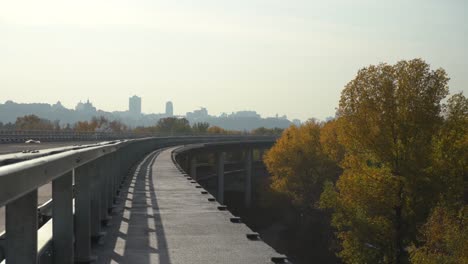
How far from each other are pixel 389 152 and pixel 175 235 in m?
28.3

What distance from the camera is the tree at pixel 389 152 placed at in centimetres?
3438

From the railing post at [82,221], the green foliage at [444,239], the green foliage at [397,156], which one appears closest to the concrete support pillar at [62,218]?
the railing post at [82,221]

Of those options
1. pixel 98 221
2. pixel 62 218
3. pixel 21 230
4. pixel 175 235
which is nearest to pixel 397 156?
pixel 175 235

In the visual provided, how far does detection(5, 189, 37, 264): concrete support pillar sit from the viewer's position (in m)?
3.32

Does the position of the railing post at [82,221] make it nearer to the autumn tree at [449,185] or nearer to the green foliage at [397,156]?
the autumn tree at [449,185]

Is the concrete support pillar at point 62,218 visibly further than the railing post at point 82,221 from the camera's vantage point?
No

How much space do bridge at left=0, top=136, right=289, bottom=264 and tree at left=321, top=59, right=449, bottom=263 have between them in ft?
70.8

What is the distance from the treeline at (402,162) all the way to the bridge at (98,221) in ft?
70.9

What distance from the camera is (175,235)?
849cm

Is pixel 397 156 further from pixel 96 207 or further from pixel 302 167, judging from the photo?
pixel 302 167

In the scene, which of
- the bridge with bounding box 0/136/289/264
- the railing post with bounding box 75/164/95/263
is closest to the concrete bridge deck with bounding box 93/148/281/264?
the bridge with bounding box 0/136/289/264

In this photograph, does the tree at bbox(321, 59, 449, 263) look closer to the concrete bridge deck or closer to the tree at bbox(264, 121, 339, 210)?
the concrete bridge deck

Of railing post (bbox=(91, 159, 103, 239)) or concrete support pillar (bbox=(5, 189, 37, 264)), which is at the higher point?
concrete support pillar (bbox=(5, 189, 37, 264))

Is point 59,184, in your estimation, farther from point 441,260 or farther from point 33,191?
point 441,260
